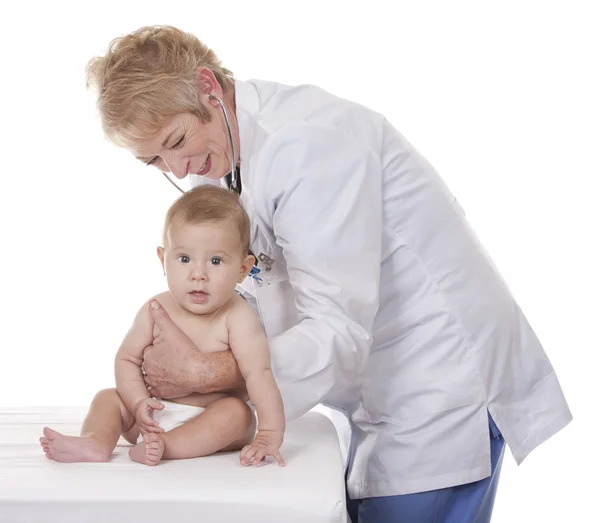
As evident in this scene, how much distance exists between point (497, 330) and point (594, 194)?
180 centimetres

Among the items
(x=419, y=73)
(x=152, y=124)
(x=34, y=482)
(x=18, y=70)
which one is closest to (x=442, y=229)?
(x=152, y=124)

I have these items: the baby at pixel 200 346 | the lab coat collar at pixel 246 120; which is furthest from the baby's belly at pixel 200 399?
the lab coat collar at pixel 246 120

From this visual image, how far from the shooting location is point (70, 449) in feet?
5.17

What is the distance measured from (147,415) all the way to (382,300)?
1.81ft

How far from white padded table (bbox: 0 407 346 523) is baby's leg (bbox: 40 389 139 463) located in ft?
0.08

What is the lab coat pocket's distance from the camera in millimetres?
1960

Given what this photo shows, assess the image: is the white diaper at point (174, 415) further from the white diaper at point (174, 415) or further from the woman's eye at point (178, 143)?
the woman's eye at point (178, 143)

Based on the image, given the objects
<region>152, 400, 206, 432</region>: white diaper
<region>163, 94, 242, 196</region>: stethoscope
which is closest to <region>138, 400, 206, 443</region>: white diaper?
<region>152, 400, 206, 432</region>: white diaper

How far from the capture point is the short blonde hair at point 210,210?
5.61ft

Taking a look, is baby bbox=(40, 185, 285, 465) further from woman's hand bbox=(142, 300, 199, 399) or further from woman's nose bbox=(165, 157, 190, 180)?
woman's nose bbox=(165, 157, 190, 180)

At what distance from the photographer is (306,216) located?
1750 millimetres

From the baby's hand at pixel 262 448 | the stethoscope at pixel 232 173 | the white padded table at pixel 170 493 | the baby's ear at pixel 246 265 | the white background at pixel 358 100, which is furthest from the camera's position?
the white background at pixel 358 100

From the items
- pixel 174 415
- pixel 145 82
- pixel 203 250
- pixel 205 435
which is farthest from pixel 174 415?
pixel 145 82

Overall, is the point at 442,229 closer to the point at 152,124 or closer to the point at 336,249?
the point at 336,249
